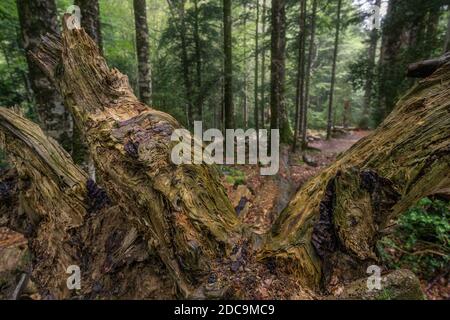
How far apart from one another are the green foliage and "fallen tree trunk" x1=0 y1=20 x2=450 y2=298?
2.62 m

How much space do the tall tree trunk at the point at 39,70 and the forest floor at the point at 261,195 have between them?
7.77 ft

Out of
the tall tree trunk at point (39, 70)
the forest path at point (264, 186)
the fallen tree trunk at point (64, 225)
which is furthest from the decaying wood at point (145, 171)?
the tall tree trunk at point (39, 70)

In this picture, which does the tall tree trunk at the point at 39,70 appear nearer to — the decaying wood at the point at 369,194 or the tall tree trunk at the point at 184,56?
the decaying wood at the point at 369,194

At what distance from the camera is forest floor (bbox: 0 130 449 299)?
4.38 meters

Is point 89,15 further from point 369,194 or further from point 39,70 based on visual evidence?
point 369,194

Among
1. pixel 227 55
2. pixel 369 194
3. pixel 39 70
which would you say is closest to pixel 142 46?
pixel 227 55

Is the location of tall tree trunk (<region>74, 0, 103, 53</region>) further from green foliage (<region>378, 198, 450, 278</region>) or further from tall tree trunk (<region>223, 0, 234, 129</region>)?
green foliage (<region>378, 198, 450, 278</region>)

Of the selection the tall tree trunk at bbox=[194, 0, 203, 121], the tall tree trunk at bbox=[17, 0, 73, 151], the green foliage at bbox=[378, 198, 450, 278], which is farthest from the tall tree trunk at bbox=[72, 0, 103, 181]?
the tall tree trunk at bbox=[194, 0, 203, 121]

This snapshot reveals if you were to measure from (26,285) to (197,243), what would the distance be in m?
2.28

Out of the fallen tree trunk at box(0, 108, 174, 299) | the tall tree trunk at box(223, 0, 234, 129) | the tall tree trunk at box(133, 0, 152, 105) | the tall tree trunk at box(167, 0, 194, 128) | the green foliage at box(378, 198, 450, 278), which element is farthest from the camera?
the tall tree trunk at box(167, 0, 194, 128)

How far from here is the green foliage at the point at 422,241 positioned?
4836 millimetres

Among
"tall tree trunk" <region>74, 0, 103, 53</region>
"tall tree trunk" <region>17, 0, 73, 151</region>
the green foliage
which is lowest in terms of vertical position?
the green foliage
